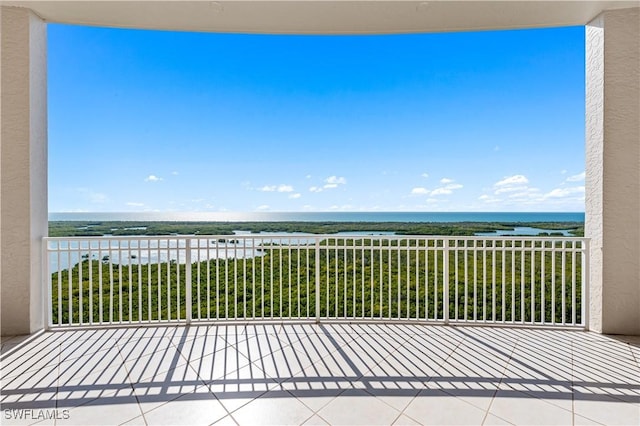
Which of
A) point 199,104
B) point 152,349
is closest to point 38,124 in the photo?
point 152,349

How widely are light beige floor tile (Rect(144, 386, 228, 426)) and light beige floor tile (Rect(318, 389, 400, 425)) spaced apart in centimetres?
66

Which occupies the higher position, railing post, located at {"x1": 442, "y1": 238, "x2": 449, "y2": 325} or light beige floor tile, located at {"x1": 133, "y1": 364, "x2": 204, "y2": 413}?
railing post, located at {"x1": 442, "y1": 238, "x2": 449, "y2": 325}

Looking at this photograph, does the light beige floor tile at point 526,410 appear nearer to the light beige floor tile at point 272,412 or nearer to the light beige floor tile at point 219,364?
the light beige floor tile at point 272,412

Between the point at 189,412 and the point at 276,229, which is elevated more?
the point at 189,412

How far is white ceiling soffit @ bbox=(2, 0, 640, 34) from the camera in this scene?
115 inches

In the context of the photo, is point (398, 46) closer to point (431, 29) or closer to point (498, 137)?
point (431, 29)

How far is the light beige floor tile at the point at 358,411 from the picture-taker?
5.32 ft

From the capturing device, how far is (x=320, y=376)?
209 centimetres

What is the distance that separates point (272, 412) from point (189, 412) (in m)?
0.52

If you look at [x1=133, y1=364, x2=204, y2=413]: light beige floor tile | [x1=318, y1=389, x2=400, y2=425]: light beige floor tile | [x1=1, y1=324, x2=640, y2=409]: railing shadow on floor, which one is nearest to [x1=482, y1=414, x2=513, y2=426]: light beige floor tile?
[x1=1, y1=324, x2=640, y2=409]: railing shadow on floor

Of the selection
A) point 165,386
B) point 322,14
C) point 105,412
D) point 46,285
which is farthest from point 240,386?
point 322,14

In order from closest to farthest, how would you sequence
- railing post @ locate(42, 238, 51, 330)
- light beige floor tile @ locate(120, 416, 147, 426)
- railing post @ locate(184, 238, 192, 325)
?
light beige floor tile @ locate(120, 416, 147, 426) < railing post @ locate(42, 238, 51, 330) < railing post @ locate(184, 238, 192, 325)

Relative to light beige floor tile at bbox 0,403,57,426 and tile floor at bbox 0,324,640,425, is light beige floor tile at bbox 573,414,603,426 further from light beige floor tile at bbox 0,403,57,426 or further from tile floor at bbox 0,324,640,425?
light beige floor tile at bbox 0,403,57,426

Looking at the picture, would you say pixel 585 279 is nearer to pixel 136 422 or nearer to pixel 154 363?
pixel 136 422
